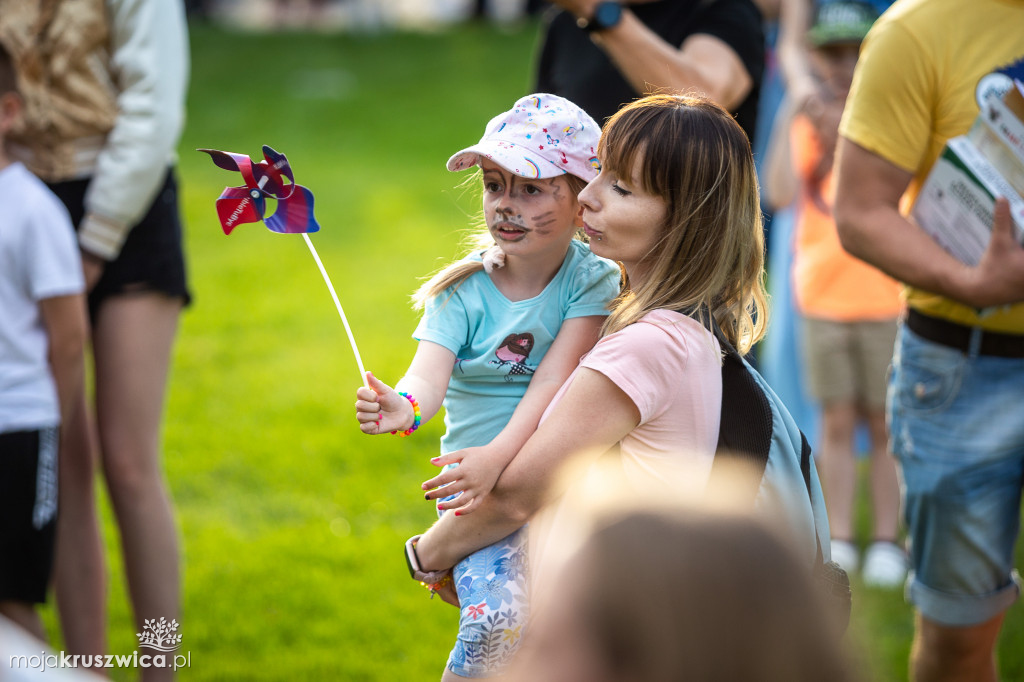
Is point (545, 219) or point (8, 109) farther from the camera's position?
point (8, 109)

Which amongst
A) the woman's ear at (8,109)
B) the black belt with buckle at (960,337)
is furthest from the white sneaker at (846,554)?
the woman's ear at (8,109)

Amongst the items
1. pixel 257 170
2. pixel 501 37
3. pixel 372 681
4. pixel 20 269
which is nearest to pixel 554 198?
pixel 257 170

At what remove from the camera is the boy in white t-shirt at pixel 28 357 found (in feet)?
8.71

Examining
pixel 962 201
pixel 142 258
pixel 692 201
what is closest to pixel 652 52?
pixel 962 201

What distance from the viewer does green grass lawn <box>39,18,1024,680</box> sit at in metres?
3.49

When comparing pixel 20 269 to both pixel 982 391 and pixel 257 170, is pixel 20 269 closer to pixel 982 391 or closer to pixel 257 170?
pixel 257 170

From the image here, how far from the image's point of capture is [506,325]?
1848 millimetres

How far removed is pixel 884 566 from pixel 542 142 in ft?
9.44

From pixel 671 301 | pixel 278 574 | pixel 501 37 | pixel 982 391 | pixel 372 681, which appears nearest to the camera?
pixel 671 301

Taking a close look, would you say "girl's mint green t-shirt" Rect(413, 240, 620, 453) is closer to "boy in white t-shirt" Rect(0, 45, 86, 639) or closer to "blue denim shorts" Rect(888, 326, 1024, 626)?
"blue denim shorts" Rect(888, 326, 1024, 626)

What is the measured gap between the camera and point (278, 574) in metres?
3.92

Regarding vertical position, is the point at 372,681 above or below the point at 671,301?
below

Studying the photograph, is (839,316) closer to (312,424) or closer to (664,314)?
(312,424)

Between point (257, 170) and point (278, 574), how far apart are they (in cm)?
247
